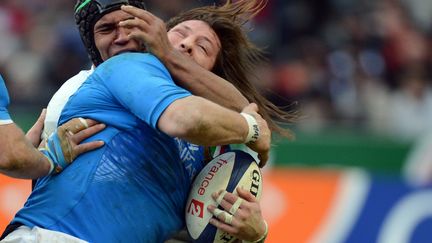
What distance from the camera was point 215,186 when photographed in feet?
15.7

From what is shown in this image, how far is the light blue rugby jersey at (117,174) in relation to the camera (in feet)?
14.8

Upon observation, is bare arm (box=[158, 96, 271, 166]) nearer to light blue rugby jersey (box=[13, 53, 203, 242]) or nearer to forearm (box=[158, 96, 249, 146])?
forearm (box=[158, 96, 249, 146])

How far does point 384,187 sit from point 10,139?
5.81 metres

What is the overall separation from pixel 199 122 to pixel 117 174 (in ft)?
1.72

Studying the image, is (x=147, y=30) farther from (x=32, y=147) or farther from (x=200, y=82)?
(x=32, y=147)

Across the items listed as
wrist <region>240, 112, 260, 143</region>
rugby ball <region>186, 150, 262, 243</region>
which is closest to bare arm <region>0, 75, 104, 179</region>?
rugby ball <region>186, 150, 262, 243</region>

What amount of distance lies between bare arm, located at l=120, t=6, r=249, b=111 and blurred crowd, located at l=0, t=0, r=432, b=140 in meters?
7.01

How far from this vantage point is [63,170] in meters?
4.61

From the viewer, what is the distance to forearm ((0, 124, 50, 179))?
4.30m

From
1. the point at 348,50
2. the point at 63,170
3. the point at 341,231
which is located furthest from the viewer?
the point at 348,50

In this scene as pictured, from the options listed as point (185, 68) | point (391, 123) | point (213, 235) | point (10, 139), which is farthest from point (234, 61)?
point (391, 123)

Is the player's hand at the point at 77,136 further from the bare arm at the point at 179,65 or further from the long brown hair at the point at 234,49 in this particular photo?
the long brown hair at the point at 234,49

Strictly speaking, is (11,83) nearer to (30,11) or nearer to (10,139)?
(30,11)

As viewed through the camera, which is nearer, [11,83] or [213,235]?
[213,235]
